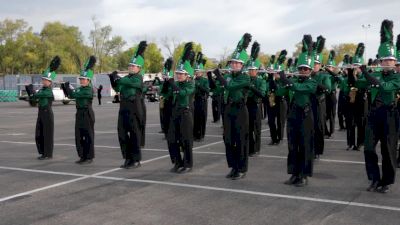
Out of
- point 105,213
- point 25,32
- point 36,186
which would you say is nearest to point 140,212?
point 105,213

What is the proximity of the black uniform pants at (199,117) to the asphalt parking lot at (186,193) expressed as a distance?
8.81 ft

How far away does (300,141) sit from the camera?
7.92m

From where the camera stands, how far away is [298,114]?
791 cm

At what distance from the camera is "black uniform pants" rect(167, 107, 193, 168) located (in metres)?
9.20

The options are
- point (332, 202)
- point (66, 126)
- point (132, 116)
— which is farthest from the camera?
point (66, 126)

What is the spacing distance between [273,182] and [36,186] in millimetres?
4144

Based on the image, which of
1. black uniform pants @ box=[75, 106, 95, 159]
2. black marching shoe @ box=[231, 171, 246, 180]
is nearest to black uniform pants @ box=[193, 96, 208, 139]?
black uniform pants @ box=[75, 106, 95, 159]

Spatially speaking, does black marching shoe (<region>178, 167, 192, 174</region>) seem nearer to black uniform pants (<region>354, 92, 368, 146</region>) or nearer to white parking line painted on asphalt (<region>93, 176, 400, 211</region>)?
white parking line painted on asphalt (<region>93, 176, 400, 211</region>)

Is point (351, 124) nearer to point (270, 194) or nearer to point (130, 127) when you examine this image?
point (270, 194)

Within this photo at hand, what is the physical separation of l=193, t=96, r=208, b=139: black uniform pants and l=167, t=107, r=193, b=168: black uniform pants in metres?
4.88

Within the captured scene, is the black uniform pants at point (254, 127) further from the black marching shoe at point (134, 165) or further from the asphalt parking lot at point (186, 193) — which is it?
the black marching shoe at point (134, 165)

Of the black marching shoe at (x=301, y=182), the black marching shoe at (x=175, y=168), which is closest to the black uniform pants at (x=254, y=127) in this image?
the black marching shoe at (x=175, y=168)

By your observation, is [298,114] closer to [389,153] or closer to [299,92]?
[299,92]

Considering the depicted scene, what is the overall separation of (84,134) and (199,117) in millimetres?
4807
